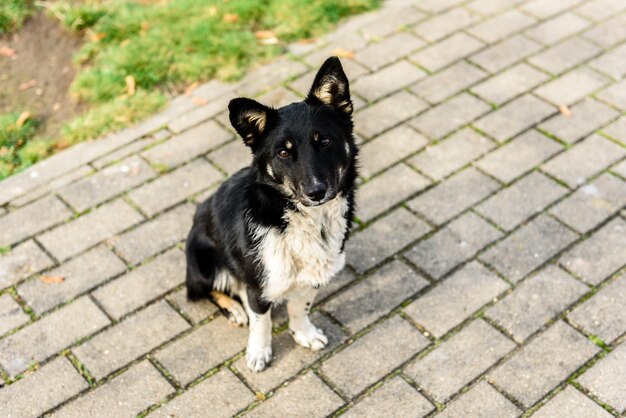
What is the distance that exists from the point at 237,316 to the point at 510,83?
328cm

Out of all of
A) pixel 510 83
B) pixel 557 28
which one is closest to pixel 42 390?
pixel 510 83

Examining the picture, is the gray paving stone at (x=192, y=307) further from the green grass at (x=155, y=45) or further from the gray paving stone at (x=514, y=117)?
the gray paving stone at (x=514, y=117)

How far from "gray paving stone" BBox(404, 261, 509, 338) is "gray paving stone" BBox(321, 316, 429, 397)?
127 mm

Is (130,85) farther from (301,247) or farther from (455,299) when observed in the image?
(455,299)

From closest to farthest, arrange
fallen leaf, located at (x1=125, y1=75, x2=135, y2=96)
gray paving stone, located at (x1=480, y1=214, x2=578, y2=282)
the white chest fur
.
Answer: the white chest fur < gray paving stone, located at (x1=480, y1=214, x2=578, y2=282) < fallen leaf, located at (x1=125, y1=75, x2=135, y2=96)

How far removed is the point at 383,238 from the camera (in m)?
5.21


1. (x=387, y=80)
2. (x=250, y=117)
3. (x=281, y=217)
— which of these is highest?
(x=250, y=117)

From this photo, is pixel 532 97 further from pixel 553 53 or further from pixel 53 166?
pixel 53 166

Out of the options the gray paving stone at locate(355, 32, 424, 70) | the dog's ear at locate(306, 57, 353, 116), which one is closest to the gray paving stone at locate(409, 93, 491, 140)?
the gray paving stone at locate(355, 32, 424, 70)

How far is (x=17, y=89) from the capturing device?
6.85 metres

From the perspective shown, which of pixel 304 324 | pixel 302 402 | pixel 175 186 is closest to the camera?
pixel 302 402

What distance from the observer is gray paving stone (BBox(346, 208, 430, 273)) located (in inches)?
200

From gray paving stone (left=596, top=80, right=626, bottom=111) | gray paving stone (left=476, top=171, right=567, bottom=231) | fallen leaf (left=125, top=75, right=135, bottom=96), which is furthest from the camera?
fallen leaf (left=125, top=75, right=135, bottom=96)

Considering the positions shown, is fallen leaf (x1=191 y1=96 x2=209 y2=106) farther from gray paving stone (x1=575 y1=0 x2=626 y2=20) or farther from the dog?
gray paving stone (x1=575 y1=0 x2=626 y2=20)
